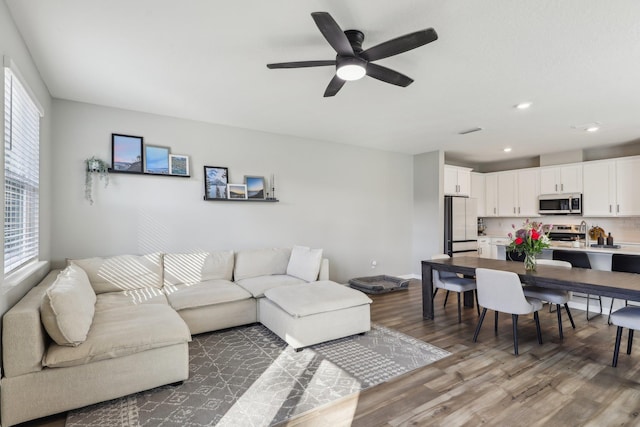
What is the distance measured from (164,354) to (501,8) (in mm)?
3302

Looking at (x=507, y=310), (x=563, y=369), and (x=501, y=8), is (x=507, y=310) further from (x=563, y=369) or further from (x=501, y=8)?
(x=501, y=8)

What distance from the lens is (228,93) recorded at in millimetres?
3496

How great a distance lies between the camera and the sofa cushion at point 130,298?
303 centimetres

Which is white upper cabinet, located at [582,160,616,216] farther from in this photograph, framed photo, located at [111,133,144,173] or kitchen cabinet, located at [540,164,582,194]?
framed photo, located at [111,133,144,173]

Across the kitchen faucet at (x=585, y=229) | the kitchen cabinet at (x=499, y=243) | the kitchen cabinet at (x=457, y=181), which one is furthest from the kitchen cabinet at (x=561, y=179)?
the kitchen cabinet at (x=457, y=181)

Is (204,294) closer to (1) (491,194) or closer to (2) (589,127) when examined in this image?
(2) (589,127)

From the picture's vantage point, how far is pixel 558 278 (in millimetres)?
2936

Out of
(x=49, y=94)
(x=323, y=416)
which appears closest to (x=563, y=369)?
(x=323, y=416)

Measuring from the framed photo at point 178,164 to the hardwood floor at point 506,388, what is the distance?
11.1 ft

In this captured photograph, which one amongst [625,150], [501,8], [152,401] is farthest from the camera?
[625,150]

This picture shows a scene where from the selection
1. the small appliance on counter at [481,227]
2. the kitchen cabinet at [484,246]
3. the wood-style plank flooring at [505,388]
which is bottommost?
the wood-style plank flooring at [505,388]

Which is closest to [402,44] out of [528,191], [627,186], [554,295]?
[554,295]

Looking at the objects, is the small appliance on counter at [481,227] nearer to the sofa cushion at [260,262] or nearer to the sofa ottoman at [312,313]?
the sofa cushion at [260,262]

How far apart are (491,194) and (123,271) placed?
23.6 ft
